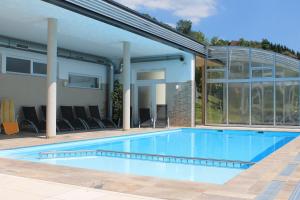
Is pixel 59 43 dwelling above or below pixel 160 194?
above

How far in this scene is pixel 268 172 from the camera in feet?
17.3

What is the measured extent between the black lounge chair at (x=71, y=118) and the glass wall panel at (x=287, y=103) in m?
8.73

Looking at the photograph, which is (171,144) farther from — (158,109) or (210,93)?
(210,93)

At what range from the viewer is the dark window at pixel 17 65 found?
12.7 meters

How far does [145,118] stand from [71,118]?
375cm

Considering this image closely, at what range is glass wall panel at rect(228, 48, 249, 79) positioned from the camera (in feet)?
55.4

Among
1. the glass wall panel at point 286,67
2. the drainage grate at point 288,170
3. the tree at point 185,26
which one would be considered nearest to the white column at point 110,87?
the glass wall panel at point 286,67

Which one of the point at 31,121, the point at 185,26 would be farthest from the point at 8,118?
the point at 185,26

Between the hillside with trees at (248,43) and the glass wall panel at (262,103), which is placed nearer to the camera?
the glass wall panel at (262,103)

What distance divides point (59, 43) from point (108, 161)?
7648 millimetres

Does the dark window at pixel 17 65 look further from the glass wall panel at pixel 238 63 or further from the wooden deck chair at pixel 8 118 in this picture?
the glass wall panel at pixel 238 63

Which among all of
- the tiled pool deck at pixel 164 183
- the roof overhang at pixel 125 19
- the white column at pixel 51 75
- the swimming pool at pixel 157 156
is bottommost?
the swimming pool at pixel 157 156

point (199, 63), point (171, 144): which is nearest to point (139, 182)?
point (171, 144)

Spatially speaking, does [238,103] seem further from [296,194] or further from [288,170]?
[296,194]
